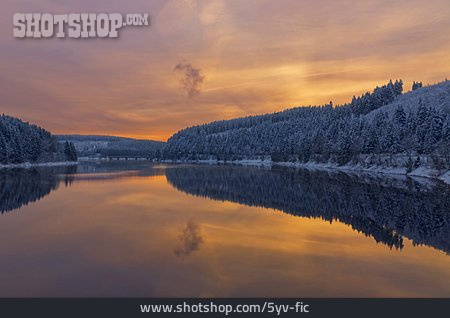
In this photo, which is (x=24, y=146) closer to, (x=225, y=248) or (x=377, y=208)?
(x=377, y=208)

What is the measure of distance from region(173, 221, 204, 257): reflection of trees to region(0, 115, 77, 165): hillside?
126627 millimetres

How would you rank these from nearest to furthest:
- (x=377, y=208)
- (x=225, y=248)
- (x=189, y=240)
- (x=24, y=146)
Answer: (x=225, y=248), (x=189, y=240), (x=377, y=208), (x=24, y=146)

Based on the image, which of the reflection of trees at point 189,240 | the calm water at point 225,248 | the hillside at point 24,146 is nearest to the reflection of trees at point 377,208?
the calm water at point 225,248

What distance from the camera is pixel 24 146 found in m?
150

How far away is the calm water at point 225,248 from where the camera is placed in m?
16.4

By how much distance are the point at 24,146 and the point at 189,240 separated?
5801 inches

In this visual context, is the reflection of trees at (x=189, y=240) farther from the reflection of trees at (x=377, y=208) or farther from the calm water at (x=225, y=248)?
the reflection of trees at (x=377, y=208)

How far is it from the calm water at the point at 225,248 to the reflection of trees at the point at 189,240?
0.08m

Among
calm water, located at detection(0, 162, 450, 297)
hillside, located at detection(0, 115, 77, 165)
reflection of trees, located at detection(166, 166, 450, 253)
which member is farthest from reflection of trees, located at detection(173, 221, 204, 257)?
hillside, located at detection(0, 115, 77, 165)

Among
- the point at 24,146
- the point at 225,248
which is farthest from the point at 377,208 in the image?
the point at 24,146

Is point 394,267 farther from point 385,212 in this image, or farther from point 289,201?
point 289,201

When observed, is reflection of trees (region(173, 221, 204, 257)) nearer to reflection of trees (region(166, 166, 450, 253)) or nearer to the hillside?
reflection of trees (region(166, 166, 450, 253))

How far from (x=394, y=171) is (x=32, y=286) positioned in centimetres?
9997
